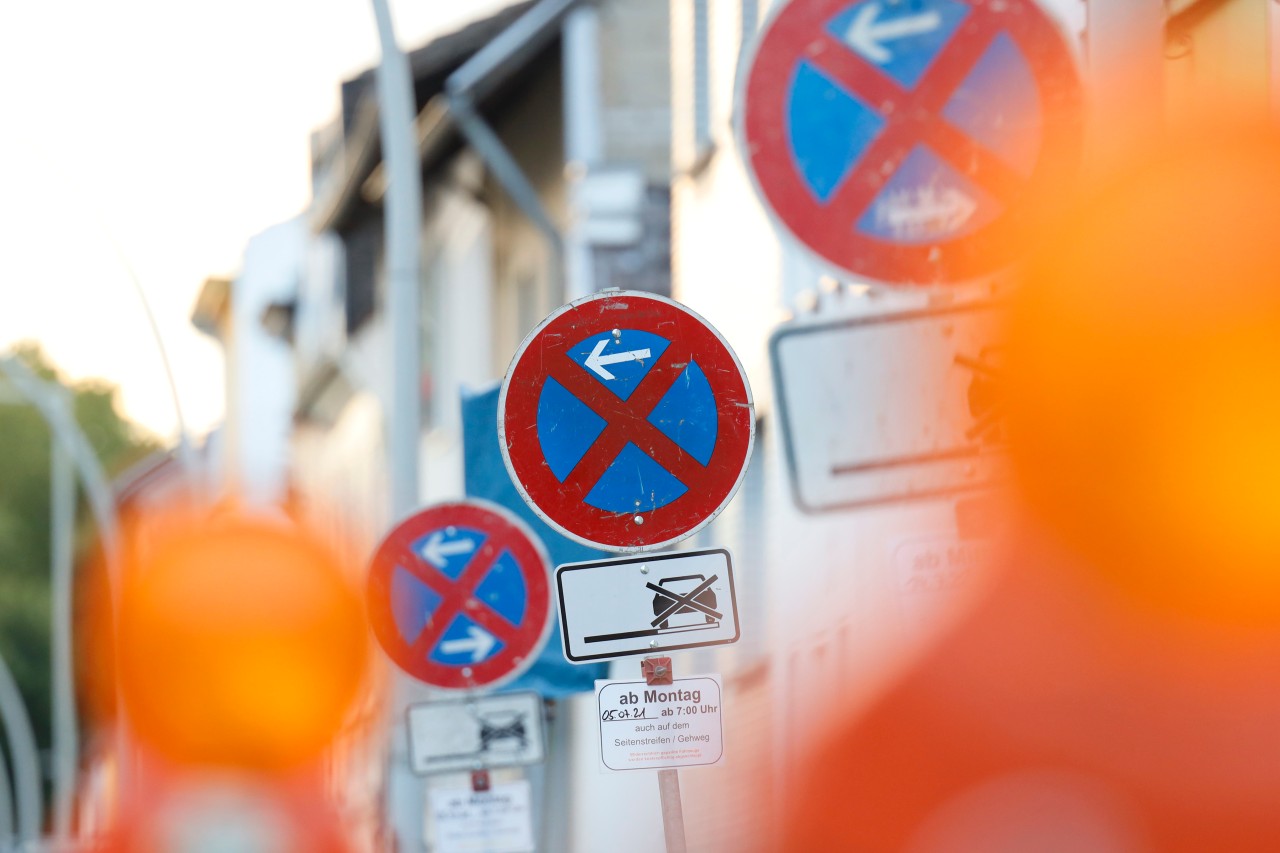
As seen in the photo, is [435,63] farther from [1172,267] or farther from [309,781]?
[1172,267]

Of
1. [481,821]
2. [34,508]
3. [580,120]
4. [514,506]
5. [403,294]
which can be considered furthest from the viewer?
[34,508]

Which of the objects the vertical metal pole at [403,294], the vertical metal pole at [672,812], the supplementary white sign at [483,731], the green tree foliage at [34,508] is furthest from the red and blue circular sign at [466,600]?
the green tree foliage at [34,508]

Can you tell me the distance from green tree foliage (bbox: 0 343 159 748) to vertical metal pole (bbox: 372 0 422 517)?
41.6 metres

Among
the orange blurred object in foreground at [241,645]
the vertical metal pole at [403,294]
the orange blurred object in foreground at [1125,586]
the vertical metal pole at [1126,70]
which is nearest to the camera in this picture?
the orange blurred object in foreground at [1125,586]

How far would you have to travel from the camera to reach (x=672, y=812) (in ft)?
19.5

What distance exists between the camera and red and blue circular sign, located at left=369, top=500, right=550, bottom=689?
401 inches

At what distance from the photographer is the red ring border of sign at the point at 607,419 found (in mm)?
5945

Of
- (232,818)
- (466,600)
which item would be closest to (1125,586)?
(466,600)

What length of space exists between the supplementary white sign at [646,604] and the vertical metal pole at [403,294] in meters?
7.10

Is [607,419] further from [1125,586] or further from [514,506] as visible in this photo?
[514,506]

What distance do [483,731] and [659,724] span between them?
4758 mm

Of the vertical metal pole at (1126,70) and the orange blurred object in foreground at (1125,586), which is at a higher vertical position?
the vertical metal pole at (1126,70)

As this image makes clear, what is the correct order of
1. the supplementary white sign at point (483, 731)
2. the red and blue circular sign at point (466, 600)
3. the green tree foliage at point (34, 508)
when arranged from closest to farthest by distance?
1. the red and blue circular sign at point (466, 600)
2. the supplementary white sign at point (483, 731)
3. the green tree foliage at point (34, 508)

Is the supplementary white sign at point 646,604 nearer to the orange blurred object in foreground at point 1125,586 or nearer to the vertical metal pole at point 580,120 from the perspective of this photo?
the orange blurred object in foreground at point 1125,586
